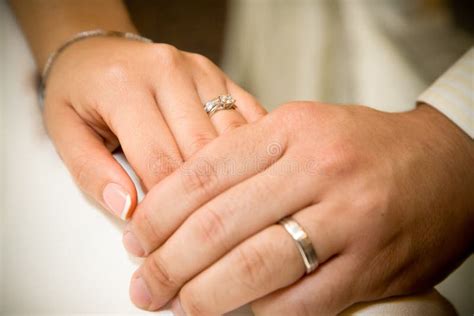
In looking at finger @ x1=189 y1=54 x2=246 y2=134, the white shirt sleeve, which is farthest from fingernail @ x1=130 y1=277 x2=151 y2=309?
the white shirt sleeve

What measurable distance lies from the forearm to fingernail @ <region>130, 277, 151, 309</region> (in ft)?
1.35

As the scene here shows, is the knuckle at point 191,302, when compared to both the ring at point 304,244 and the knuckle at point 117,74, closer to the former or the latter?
the ring at point 304,244

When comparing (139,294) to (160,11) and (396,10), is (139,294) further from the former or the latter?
(396,10)

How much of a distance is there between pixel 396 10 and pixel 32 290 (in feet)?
3.05

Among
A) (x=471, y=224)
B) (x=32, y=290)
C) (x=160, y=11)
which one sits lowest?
(x=32, y=290)

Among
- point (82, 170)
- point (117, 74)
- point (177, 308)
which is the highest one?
point (117, 74)

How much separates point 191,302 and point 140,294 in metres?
0.07

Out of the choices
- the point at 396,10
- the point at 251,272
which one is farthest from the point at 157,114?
the point at 396,10

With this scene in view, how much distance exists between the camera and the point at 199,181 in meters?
0.42

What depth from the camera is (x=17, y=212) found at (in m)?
0.52

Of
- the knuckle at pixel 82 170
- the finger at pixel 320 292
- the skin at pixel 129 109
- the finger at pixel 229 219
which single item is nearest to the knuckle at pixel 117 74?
the skin at pixel 129 109

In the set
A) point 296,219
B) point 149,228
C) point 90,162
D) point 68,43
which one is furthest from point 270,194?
point 68,43

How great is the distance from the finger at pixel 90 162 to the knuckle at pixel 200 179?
3.2 inches

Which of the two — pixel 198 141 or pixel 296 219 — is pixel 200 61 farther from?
pixel 296 219
